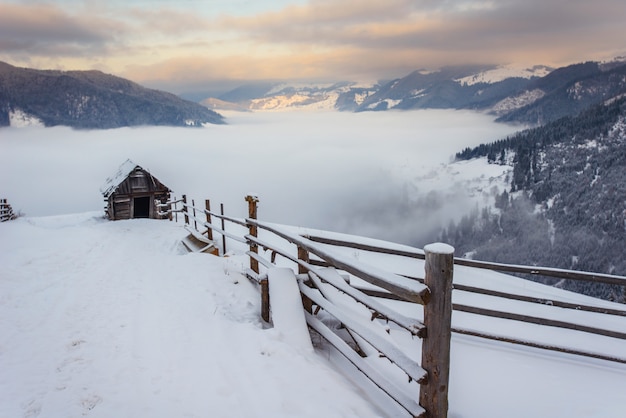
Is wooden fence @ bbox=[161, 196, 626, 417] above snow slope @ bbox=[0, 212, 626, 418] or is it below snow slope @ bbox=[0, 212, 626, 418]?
above

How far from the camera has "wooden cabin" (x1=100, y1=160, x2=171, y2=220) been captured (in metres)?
24.7

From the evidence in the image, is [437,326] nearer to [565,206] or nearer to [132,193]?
[132,193]

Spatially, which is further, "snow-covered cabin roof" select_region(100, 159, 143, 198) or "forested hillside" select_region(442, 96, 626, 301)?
"forested hillside" select_region(442, 96, 626, 301)

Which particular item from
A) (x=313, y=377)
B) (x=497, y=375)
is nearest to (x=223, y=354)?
(x=313, y=377)

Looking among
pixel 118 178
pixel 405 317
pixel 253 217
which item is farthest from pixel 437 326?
pixel 118 178

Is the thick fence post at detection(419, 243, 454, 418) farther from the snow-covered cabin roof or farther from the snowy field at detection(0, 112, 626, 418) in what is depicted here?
the snow-covered cabin roof

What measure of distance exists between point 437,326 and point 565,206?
586 ft

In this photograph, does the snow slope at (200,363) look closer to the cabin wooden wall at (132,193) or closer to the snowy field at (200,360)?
the snowy field at (200,360)

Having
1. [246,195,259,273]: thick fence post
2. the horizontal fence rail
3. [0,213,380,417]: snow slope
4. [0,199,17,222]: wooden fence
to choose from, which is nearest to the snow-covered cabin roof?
[0,199,17,222]: wooden fence

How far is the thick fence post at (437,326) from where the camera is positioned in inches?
114

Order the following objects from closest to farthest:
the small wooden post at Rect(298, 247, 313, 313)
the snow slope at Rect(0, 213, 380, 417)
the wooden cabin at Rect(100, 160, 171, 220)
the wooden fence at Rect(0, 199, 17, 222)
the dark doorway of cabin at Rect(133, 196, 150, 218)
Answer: the snow slope at Rect(0, 213, 380, 417), the small wooden post at Rect(298, 247, 313, 313), the wooden fence at Rect(0, 199, 17, 222), the wooden cabin at Rect(100, 160, 171, 220), the dark doorway of cabin at Rect(133, 196, 150, 218)

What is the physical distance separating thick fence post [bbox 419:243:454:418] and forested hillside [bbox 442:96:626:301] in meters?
105

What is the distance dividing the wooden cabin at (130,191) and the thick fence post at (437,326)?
2445 centimetres

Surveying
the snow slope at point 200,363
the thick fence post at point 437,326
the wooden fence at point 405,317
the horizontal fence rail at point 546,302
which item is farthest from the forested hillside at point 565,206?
the thick fence post at point 437,326
